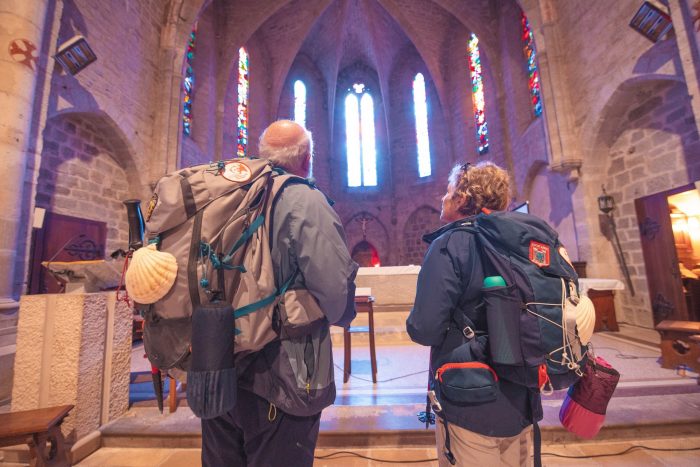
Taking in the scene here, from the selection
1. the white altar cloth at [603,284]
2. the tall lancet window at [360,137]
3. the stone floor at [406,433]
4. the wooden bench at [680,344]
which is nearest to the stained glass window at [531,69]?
the white altar cloth at [603,284]

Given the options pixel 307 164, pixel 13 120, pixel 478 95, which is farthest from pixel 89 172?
pixel 478 95

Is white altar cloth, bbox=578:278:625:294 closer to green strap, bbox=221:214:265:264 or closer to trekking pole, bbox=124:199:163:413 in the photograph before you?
green strap, bbox=221:214:265:264

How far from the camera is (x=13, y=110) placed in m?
3.20

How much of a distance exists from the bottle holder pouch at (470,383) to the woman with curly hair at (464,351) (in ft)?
0.04

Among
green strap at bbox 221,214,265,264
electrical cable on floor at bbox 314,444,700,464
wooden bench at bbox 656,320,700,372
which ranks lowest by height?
electrical cable on floor at bbox 314,444,700,464

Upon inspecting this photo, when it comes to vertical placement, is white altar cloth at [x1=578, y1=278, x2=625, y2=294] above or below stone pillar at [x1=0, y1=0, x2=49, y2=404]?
below

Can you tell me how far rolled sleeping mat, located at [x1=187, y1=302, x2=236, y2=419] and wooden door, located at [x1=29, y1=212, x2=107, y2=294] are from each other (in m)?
4.52

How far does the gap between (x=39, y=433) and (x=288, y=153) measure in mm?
2093

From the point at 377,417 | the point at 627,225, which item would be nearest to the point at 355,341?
the point at 377,417

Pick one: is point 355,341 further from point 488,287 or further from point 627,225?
point 627,225

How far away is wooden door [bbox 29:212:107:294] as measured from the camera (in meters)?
4.22

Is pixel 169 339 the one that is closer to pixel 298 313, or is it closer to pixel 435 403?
pixel 298 313

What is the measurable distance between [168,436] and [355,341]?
9.10 feet

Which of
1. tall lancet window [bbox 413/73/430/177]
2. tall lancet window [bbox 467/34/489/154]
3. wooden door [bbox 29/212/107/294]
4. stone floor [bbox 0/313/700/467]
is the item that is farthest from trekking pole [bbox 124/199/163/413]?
tall lancet window [bbox 413/73/430/177]
